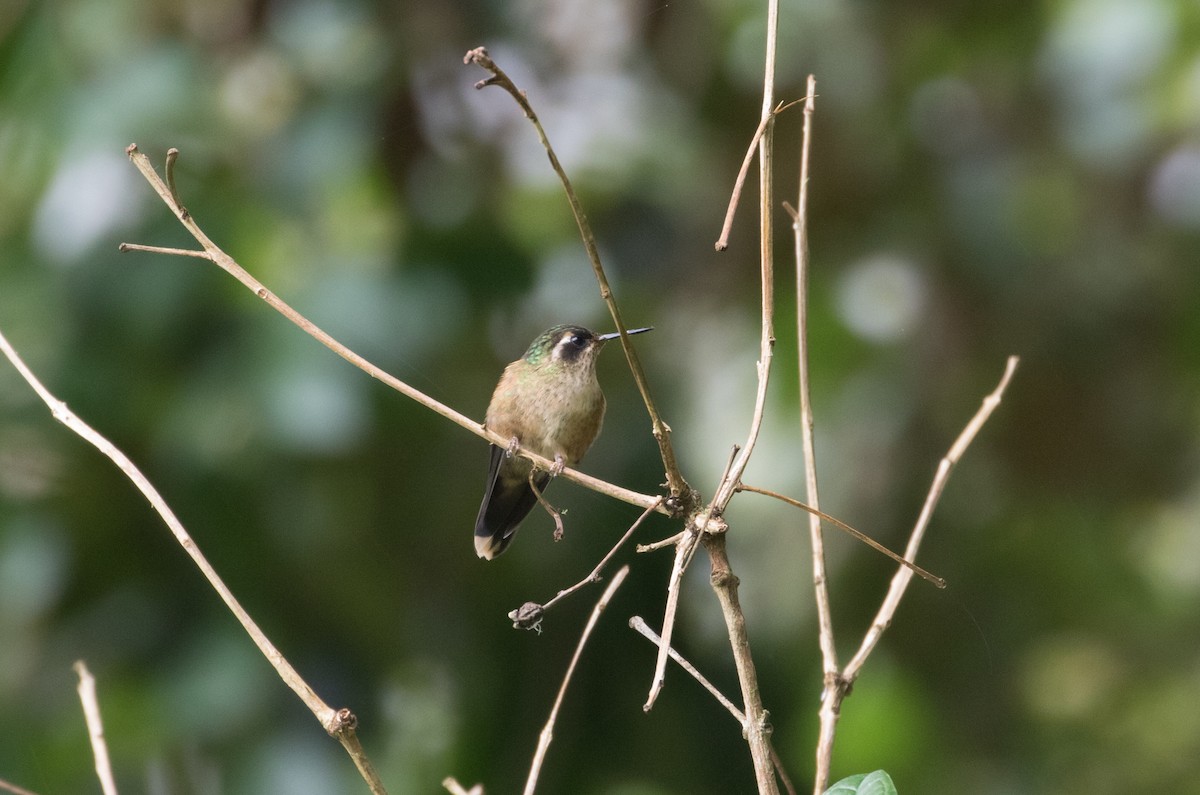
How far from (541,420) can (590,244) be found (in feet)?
6.68

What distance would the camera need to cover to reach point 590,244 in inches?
57.1

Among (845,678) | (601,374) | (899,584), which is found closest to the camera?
Answer: (845,678)

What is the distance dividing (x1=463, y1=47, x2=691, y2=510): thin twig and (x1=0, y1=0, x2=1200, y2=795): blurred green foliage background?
2021mm

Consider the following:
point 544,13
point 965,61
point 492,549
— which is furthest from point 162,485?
point 965,61

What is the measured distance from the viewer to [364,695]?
12.9 feet

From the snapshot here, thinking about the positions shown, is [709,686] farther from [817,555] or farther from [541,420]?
[541,420]

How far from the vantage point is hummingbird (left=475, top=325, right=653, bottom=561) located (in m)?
3.42

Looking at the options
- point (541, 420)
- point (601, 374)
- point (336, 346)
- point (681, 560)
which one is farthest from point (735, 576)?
point (601, 374)

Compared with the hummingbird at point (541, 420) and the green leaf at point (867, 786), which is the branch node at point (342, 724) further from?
the hummingbird at point (541, 420)

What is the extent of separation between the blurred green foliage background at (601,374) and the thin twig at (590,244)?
2.02 m

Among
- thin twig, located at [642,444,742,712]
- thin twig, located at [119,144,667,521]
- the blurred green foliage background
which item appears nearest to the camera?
thin twig, located at [642,444,742,712]

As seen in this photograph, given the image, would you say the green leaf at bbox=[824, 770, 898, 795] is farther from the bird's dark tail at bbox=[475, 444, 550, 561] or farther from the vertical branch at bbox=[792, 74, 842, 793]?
the bird's dark tail at bbox=[475, 444, 550, 561]

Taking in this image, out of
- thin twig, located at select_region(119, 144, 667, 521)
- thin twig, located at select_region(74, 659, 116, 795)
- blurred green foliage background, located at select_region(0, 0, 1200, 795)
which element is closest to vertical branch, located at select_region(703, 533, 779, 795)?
thin twig, located at select_region(119, 144, 667, 521)

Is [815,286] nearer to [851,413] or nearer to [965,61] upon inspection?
[851,413]
